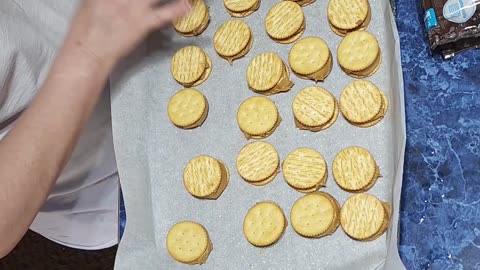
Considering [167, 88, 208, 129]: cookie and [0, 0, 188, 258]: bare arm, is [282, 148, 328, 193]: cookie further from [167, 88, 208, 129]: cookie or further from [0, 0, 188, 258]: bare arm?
[0, 0, 188, 258]: bare arm

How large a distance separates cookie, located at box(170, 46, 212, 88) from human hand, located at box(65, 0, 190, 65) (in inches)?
10.5

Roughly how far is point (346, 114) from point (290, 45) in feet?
0.59

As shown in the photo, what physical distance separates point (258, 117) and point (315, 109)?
10 centimetres

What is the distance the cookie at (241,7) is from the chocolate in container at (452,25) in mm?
303

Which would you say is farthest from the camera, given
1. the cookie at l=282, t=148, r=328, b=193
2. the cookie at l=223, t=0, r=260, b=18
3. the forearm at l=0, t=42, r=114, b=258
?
the cookie at l=223, t=0, r=260, b=18

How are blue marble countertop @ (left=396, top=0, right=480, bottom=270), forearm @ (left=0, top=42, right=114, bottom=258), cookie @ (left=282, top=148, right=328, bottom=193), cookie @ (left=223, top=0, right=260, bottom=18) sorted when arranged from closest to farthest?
forearm @ (left=0, top=42, right=114, bottom=258)
blue marble countertop @ (left=396, top=0, right=480, bottom=270)
cookie @ (left=282, top=148, right=328, bottom=193)
cookie @ (left=223, top=0, right=260, bottom=18)

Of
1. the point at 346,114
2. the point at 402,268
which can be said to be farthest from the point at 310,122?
the point at 402,268

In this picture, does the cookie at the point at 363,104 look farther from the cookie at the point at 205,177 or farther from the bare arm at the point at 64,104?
the bare arm at the point at 64,104

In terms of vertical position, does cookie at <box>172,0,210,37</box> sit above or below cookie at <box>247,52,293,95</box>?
above

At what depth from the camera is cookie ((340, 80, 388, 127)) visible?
1061 mm

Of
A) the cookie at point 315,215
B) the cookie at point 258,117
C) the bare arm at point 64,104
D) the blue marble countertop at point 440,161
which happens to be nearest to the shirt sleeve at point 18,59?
the bare arm at point 64,104

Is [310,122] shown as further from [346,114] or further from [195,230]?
[195,230]

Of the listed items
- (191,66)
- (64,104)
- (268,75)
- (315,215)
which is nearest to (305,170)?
(315,215)

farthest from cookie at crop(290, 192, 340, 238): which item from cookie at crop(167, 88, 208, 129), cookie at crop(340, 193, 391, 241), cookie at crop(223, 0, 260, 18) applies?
cookie at crop(223, 0, 260, 18)
